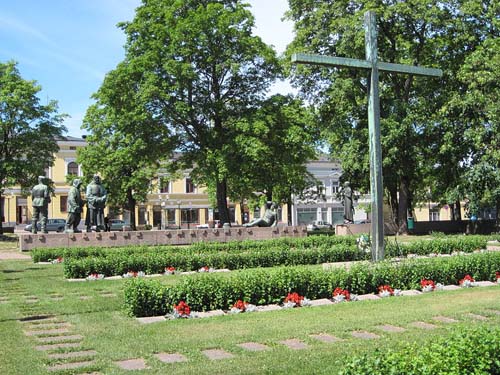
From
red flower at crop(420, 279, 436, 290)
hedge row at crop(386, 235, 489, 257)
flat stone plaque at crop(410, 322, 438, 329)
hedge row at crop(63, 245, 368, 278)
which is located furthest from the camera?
hedge row at crop(386, 235, 489, 257)

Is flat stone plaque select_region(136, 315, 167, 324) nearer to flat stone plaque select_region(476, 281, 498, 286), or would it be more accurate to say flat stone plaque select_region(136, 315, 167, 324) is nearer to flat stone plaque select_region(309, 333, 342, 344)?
flat stone plaque select_region(309, 333, 342, 344)

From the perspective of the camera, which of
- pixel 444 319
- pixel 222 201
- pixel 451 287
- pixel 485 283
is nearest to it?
pixel 444 319

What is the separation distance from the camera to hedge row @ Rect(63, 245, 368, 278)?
13.8 m

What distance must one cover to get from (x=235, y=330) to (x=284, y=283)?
2.39 m

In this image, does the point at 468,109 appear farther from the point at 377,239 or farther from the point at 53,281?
the point at 53,281

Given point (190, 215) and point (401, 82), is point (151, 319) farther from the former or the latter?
point (190, 215)

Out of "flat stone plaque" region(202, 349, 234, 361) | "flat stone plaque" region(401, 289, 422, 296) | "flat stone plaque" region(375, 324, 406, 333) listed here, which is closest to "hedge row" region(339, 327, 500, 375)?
"flat stone plaque" region(202, 349, 234, 361)

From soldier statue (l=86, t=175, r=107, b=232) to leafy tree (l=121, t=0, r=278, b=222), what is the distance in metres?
6.49

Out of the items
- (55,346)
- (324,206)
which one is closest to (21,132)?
(55,346)

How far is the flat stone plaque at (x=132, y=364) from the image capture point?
585cm

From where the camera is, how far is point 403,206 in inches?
1323

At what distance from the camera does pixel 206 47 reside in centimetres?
3098

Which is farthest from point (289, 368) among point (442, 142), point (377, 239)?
point (442, 142)

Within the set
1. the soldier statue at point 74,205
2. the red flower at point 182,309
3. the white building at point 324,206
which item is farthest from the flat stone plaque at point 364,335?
the white building at point 324,206
